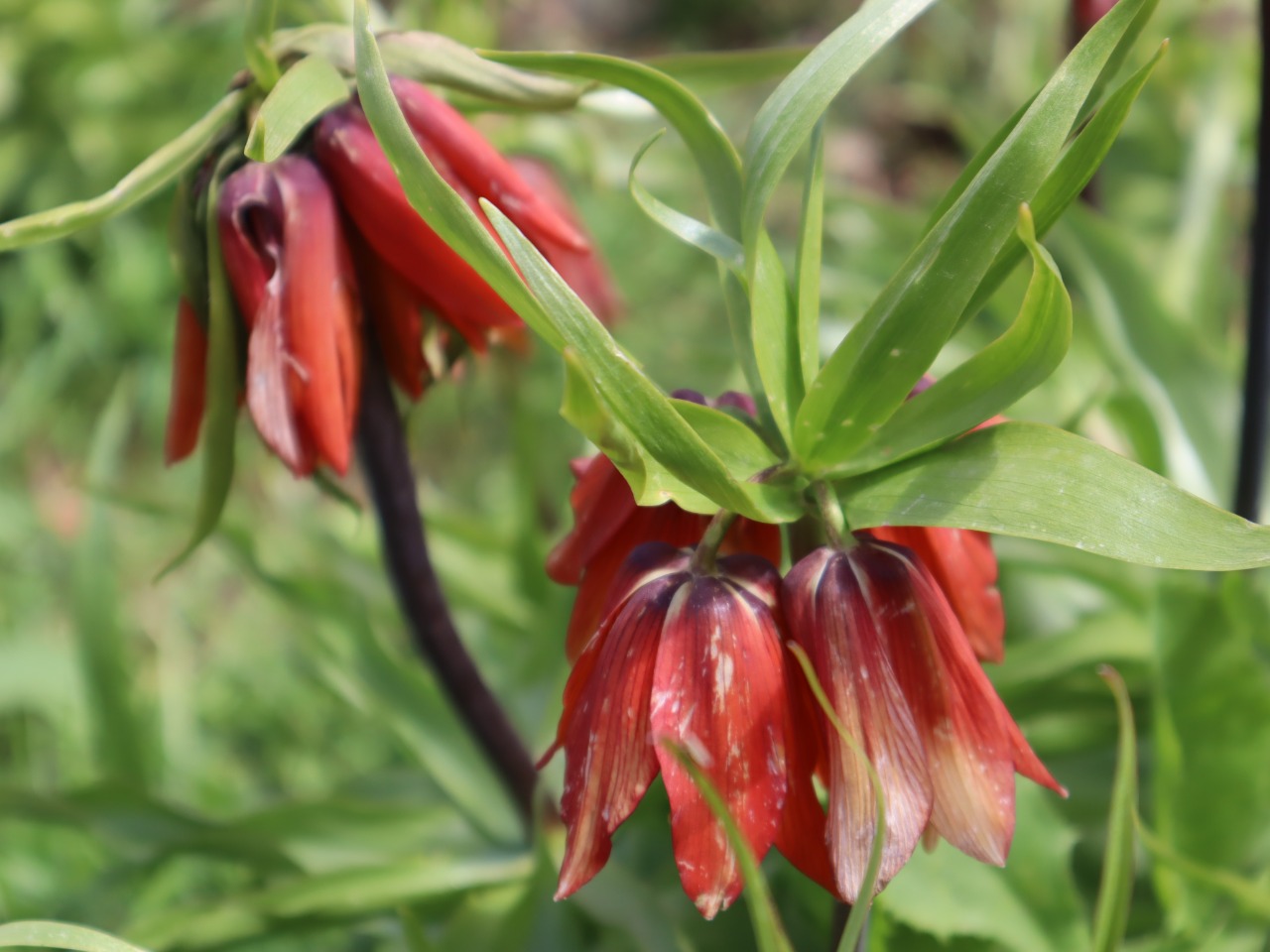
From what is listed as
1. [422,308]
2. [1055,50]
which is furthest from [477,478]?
[422,308]

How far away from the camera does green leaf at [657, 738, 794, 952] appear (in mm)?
405

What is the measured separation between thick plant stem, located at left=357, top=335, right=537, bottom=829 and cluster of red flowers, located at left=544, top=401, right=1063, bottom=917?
283 mm

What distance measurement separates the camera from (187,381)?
0.68m

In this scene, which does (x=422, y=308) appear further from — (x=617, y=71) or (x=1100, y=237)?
(x=1100, y=237)

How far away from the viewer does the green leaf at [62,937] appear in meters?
0.51

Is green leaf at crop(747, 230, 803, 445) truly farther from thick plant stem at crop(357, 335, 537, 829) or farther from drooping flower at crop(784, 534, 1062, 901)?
thick plant stem at crop(357, 335, 537, 829)

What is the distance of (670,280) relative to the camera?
7.73ft

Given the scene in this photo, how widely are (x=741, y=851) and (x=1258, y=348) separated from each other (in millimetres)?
603

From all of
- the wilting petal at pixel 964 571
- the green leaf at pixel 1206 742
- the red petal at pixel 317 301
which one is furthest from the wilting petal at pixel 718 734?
the green leaf at pixel 1206 742

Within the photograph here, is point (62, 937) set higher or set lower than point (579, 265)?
higher

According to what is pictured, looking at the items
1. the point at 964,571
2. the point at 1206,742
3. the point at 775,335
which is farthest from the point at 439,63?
the point at 1206,742

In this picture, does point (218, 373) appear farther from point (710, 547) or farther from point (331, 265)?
point (710, 547)

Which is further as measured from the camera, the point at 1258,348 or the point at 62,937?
the point at 1258,348

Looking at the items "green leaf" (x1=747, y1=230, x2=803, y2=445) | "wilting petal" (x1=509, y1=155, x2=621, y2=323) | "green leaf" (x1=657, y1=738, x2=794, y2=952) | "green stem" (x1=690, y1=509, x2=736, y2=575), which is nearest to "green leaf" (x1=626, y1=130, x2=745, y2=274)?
"green leaf" (x1=747, y1=230, x2=803, y2=445)
